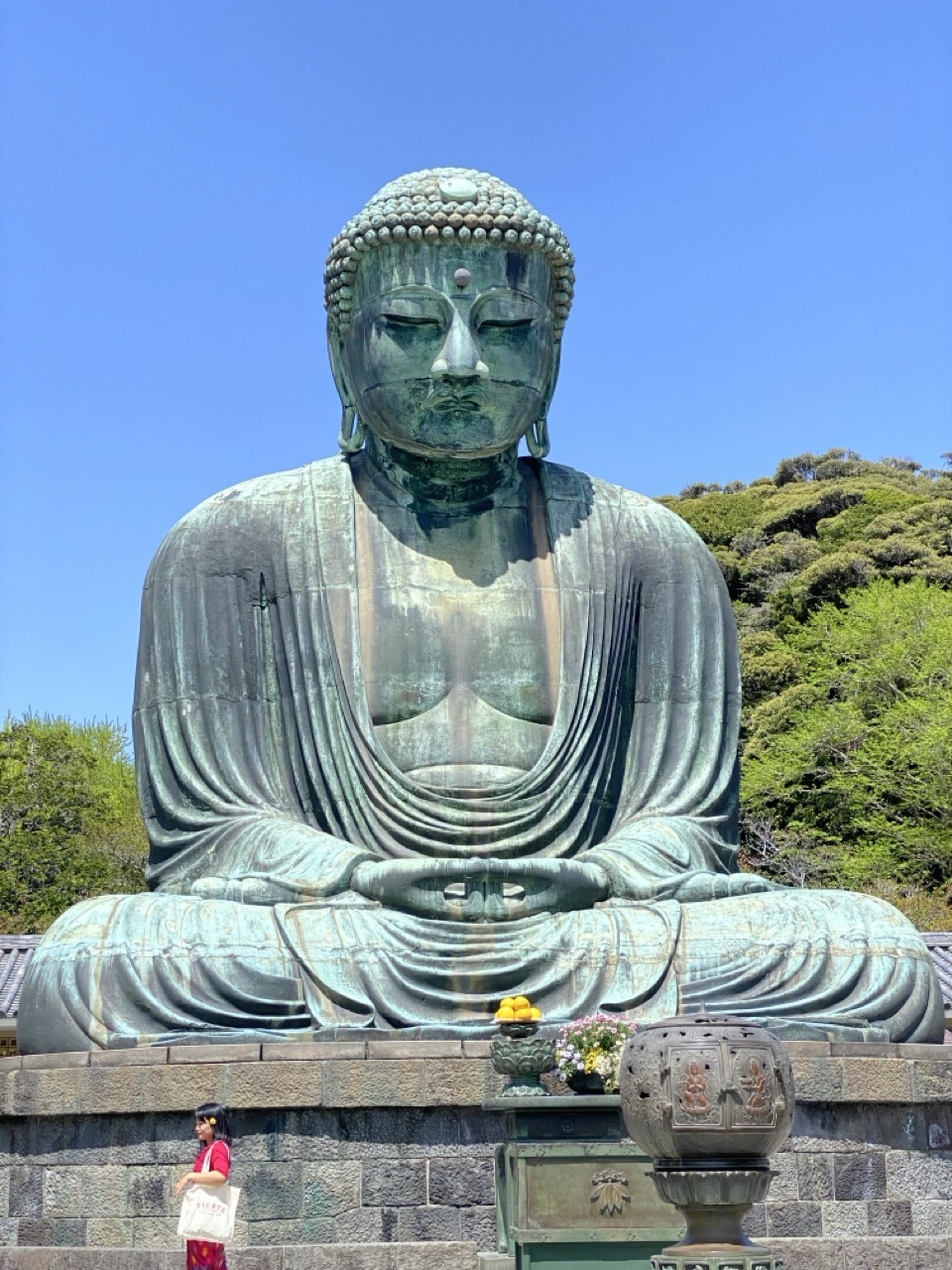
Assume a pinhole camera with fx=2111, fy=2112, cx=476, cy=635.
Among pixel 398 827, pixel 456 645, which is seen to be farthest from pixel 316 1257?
pixel 456 645

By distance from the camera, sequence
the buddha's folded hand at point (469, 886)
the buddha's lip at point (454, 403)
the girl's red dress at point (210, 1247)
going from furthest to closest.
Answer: the buddha's lip at point (454, 403) < the buddha's folded hand at point (469, 886) < the girl's red dress at point (210, 1247)

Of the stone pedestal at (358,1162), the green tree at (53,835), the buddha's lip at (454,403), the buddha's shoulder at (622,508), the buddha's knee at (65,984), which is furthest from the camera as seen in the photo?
the green tree at (53,835)

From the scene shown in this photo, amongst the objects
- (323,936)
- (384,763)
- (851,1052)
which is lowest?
(851,1052)

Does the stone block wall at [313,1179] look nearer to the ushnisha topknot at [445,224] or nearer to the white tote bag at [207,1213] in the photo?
the white tote bag at [207,1213]

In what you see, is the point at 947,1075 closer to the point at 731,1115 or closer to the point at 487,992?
the point at 487,992

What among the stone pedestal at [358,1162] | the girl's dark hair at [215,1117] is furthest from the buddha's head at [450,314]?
the girl's dark hair at [215,1117]

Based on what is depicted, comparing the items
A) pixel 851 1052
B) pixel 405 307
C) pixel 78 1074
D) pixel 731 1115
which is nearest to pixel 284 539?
pixel 405 307

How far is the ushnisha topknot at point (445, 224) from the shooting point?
10.7m

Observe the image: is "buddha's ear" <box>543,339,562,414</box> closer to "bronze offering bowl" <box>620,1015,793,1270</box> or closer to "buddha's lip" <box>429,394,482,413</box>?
"buddha's lip" <box>429,394,482,413</box>

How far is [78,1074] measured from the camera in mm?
8398

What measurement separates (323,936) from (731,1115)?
3.65m

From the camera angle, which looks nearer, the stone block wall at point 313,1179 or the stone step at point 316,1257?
the stone step at point 316,1257

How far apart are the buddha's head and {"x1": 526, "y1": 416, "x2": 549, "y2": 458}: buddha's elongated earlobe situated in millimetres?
319

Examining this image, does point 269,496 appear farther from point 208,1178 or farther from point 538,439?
point 208,1178
